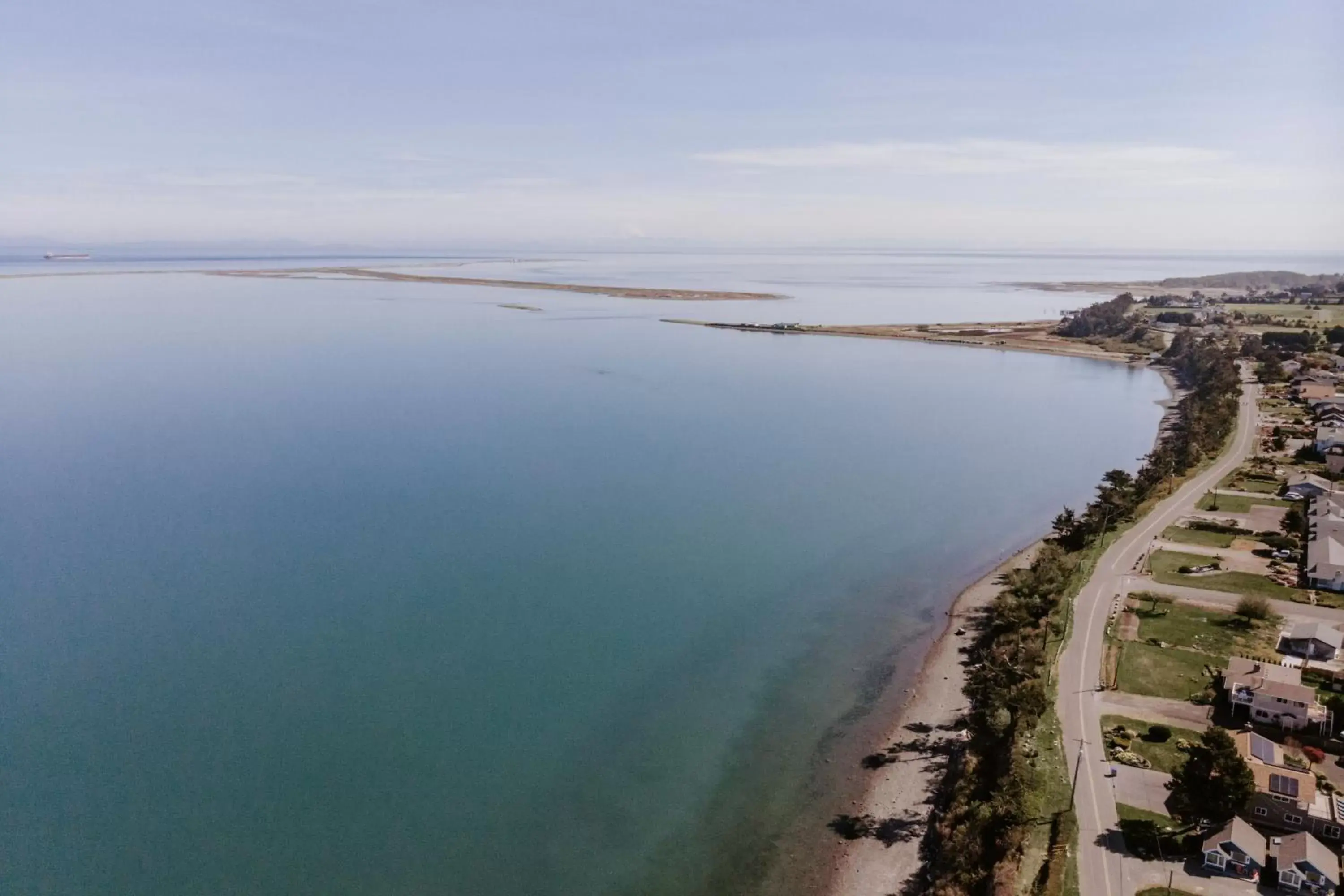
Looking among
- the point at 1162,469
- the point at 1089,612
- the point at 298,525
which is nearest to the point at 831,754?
the point at 1089,612

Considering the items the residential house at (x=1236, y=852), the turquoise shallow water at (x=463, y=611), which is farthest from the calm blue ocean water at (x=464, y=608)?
the residential house at (x=1236, y=852)

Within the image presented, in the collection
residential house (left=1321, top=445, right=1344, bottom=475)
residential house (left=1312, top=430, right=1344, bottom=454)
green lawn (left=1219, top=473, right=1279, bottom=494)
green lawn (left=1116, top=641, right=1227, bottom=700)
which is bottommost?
green lawn (left=1116, top=641, right=1227, bottom=700)

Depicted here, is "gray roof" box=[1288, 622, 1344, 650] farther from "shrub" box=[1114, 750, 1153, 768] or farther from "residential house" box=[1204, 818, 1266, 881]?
"residential house" box=[1204, 818, 1266, 881]

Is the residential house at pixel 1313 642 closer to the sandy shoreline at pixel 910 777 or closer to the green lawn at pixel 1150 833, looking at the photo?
the sandy shoreline at pixel 910 777

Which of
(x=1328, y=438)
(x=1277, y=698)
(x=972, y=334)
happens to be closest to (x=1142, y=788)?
(x=1277, y=698)

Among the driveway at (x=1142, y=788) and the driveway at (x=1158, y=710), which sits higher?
the driveway at (x=1158, y=710)

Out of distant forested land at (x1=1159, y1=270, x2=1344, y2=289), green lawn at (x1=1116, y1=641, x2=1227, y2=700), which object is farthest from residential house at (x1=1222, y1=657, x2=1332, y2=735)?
distant forested land at (x1=1159, y1=270, x2=1344, y2=289)
